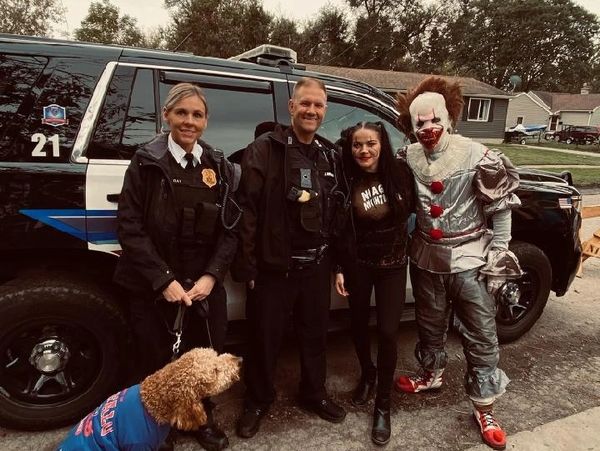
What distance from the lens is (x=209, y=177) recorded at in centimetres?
217

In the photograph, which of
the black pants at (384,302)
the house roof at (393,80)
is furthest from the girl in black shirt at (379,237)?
the house roof at (393,80)

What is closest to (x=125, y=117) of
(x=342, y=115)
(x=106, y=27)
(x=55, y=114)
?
(x=55, y=114)

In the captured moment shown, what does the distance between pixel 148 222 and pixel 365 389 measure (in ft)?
5.84

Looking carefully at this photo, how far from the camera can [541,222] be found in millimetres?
3535

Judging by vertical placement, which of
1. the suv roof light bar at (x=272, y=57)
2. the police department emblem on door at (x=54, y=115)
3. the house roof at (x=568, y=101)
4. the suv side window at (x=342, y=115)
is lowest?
the police department emblem on door at (x=54, y=115)

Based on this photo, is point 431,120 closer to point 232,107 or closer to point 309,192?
point 309,192

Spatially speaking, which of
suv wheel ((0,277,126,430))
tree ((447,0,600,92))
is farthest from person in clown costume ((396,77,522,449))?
tree ((447,0,600,92))

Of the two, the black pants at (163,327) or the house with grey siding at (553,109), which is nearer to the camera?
the black pants at (163,327)

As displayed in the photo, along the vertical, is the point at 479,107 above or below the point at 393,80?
below

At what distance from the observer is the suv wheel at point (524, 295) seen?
3.52 m

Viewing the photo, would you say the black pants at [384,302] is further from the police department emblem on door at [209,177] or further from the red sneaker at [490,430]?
the police department emblem on door at [209,177]

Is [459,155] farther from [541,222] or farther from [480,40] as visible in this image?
[480,40]

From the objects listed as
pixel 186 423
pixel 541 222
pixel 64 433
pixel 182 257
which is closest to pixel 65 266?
pixel 182 257

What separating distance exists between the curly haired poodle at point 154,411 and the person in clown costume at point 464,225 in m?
1.46
